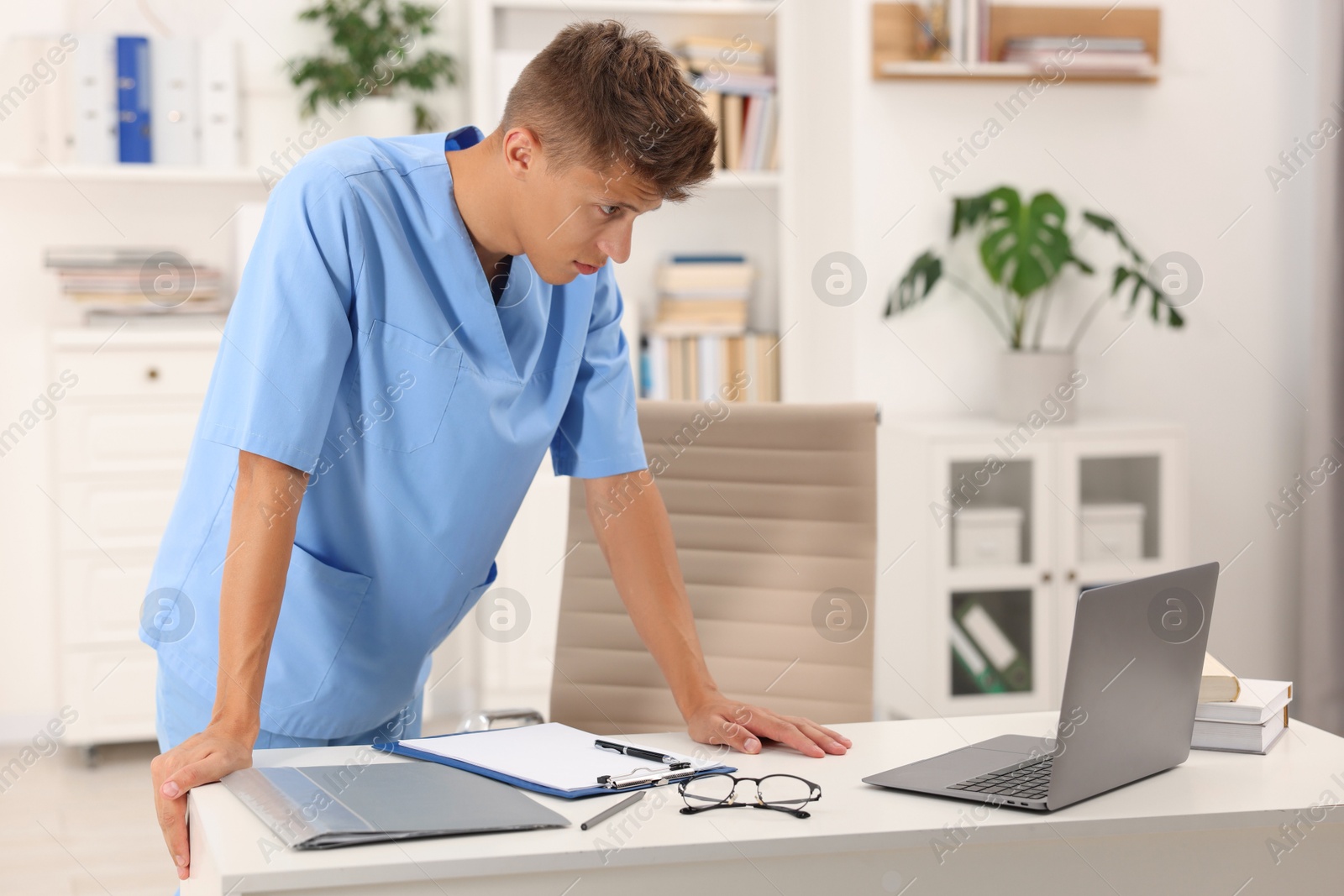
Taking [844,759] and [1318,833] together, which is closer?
[1318,833]

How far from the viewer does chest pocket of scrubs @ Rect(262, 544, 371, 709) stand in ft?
4.23

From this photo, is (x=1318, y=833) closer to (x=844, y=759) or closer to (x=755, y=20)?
(x=844, y=759)

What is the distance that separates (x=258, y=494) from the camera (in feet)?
3.80

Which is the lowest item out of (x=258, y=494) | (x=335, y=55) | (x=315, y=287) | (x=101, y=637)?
Result: (x=101, y=637)

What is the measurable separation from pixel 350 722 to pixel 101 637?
7.17 ft

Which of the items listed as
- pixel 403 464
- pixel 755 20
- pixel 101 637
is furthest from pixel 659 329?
pixel 403 464

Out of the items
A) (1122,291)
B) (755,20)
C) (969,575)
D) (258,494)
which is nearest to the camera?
(258,494)

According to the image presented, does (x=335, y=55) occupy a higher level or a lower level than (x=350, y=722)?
higher

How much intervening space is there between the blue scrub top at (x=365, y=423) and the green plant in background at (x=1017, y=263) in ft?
6.56

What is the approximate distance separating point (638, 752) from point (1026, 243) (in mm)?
2241

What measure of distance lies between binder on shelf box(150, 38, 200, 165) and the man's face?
8.11ft

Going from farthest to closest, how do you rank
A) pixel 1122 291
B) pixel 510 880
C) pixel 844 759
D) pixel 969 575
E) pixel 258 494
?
pixel 1122 291, pixel 969 575, pixel 844 759, pixel 258 494, pixel 510 880

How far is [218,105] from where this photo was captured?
3.39 m

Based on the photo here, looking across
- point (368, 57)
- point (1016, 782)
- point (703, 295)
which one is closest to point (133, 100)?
point (368, 57)
